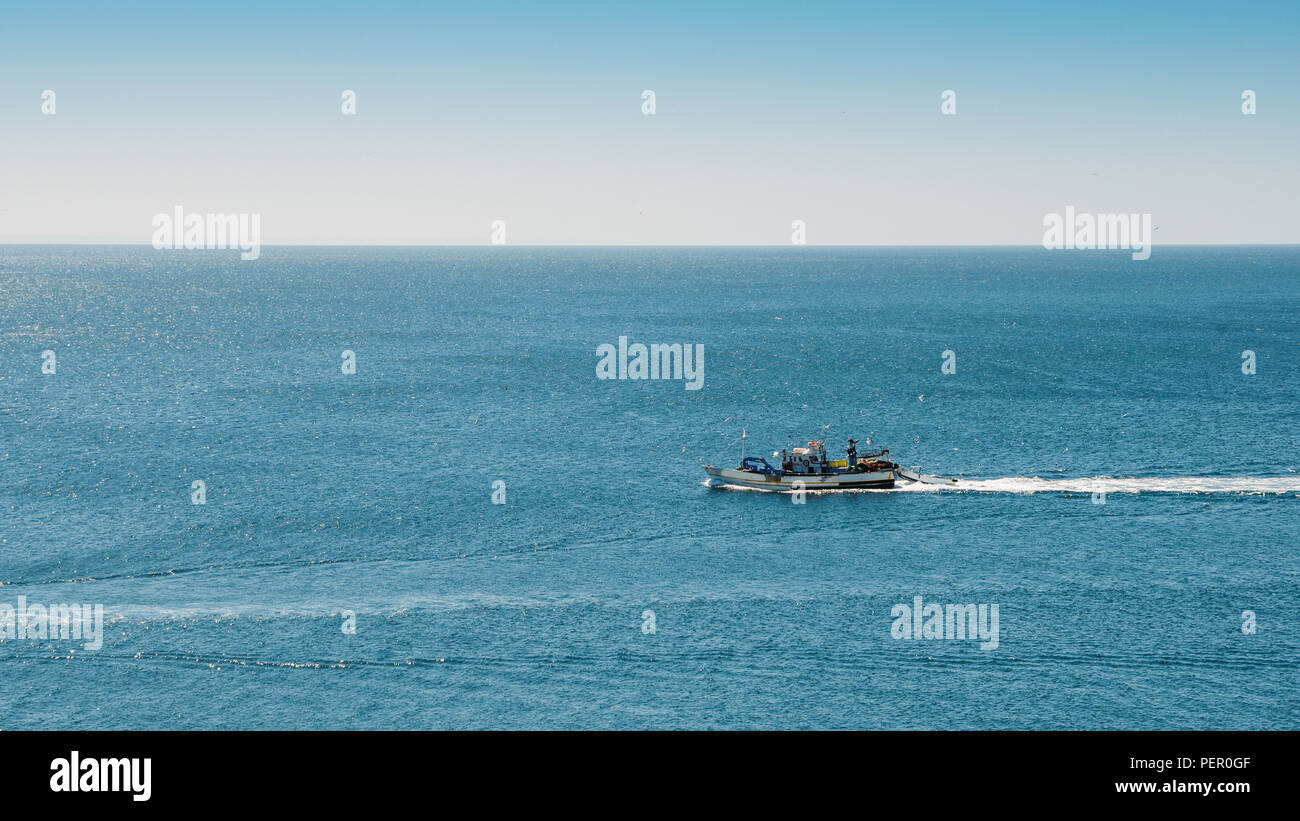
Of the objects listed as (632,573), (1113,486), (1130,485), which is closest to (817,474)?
(1113,486)

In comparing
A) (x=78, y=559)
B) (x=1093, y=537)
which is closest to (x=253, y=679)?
(x=78, y=559)

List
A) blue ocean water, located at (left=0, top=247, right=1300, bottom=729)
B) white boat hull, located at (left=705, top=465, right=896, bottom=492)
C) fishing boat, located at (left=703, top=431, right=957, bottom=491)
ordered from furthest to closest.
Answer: fishing boat, located at (left=703, top=431, right=957, bottom=491), white boat hull, located at (left=705, top=465, right=896, bottom=492), blue ocean water, located at (left=0, top=247, right=1300, bottom=729)

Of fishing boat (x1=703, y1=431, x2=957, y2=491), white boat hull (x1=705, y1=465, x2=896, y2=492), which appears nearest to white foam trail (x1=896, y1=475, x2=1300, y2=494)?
fishing boat (x1=703, y1=431, x2=957, y2=491)

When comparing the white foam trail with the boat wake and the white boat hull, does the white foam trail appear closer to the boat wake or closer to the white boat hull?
the boat wake

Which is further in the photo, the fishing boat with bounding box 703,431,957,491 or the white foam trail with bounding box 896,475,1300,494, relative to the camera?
the fishing boat with bounding box 703,431,957,491

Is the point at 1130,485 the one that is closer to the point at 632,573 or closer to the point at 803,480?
the point at 803,480

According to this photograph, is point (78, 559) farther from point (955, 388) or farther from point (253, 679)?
point (955, 388)

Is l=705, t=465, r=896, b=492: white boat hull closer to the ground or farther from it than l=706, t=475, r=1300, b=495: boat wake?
farther from it
